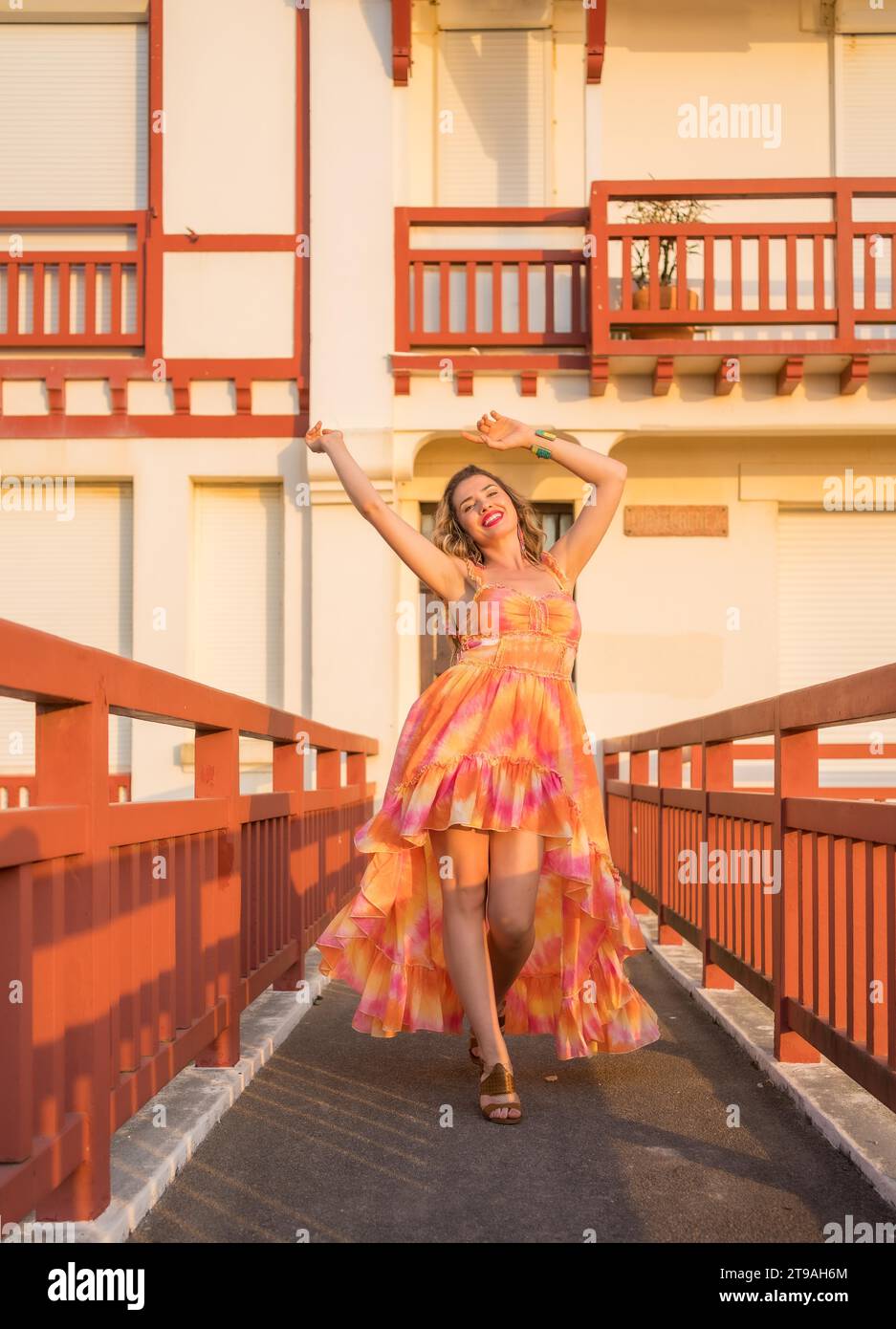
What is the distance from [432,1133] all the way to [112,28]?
39.1 feet

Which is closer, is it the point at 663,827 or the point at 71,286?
the point at 663,827

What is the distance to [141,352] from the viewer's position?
12492 millimetres

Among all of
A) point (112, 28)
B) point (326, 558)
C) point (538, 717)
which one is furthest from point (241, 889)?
point (112, 28)

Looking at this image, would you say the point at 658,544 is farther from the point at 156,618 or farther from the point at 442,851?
the point at 442,851

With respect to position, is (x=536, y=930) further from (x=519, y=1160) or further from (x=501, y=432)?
(x=501, y=432)

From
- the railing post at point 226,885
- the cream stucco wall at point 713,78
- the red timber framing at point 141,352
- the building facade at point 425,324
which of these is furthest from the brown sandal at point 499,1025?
the cream stucco wall at point 713,78

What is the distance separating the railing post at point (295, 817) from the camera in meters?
6.09

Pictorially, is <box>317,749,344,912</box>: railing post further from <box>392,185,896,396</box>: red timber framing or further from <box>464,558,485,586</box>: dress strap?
<box>392,185,896,396</box>: red timber framing

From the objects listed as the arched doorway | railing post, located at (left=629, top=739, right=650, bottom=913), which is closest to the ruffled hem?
railing post, located at (left=629, top=739, right=650, bottom=913)

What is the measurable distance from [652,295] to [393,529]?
8206 millimetres

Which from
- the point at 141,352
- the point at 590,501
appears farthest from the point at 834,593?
the point at 590,501

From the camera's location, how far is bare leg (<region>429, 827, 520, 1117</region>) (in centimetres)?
416

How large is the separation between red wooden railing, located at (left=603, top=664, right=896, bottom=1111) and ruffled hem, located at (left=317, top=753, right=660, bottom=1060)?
52 cm

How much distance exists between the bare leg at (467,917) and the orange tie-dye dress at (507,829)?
3.7 inches
